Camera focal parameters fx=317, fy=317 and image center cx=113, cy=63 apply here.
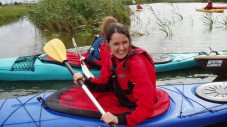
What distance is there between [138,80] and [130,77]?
16 cm

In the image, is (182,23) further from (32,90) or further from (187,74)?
(32,90)

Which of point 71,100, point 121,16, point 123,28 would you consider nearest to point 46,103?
point 71,100

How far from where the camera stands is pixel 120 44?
263cm

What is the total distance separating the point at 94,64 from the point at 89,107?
2168 millimetres

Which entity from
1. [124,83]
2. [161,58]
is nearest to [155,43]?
[161,58]

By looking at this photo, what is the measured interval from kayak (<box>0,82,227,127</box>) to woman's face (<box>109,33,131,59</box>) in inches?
27.2

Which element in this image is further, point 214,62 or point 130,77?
point 214,62

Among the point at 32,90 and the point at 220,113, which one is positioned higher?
the point at 220,113

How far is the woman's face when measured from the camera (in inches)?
103

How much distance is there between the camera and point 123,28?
2.62 meters

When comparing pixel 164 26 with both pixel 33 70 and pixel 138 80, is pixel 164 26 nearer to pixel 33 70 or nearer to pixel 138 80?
pixel 33 70

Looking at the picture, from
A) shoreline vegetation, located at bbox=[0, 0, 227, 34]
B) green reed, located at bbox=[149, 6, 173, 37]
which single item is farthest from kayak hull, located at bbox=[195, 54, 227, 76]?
shoreline vegetation, located at bbox=[0, 0, 227, 34]

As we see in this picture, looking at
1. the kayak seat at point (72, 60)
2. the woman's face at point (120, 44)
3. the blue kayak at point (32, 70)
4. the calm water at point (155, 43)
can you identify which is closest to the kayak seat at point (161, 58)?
the blue kayak at point (32, 70)

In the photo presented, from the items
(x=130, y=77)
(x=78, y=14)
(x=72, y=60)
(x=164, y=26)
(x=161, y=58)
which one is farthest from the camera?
(x=164, y=26)
